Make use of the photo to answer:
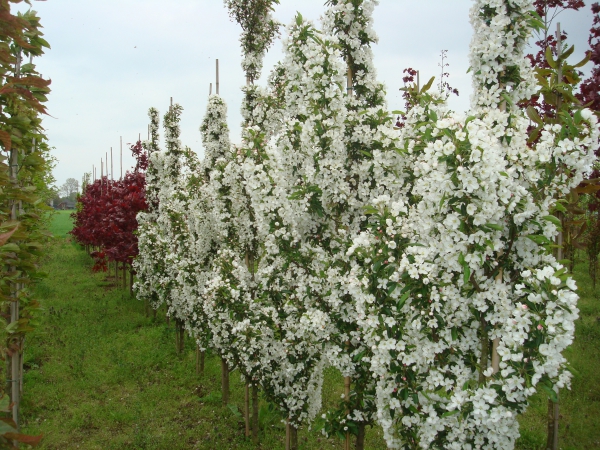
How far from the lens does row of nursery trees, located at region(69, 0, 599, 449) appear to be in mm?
2559

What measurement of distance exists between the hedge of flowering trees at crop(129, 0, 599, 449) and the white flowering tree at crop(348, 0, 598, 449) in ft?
0.04

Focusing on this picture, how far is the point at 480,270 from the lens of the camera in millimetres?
2727

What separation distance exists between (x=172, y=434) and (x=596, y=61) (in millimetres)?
7813

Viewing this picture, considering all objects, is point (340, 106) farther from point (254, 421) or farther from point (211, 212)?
point (254, 421)

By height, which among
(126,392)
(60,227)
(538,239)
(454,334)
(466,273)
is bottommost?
(126,392)

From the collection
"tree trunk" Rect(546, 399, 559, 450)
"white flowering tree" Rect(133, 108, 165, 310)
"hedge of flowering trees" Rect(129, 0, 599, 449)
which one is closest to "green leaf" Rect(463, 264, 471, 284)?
"hedge of flowering trees" Rect(129, 0, 599, 449)

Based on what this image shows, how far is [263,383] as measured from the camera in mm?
4941

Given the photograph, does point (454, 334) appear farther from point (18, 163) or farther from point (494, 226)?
point (18, 163)

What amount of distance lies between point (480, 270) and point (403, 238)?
603 millimetres

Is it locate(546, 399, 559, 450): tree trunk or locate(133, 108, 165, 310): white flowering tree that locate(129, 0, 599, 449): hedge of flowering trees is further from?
locate(133, 108, 165, 310): white flowering tree

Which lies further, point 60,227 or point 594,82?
point 60,227

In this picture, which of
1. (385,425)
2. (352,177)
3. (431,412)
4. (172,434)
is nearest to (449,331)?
(431,412)

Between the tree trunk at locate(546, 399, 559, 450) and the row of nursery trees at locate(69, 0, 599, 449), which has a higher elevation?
the row of nursery trees at locate(69, 0, 599, 449)

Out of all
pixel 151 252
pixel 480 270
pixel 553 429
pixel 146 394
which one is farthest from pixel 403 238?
pixel 151 252
